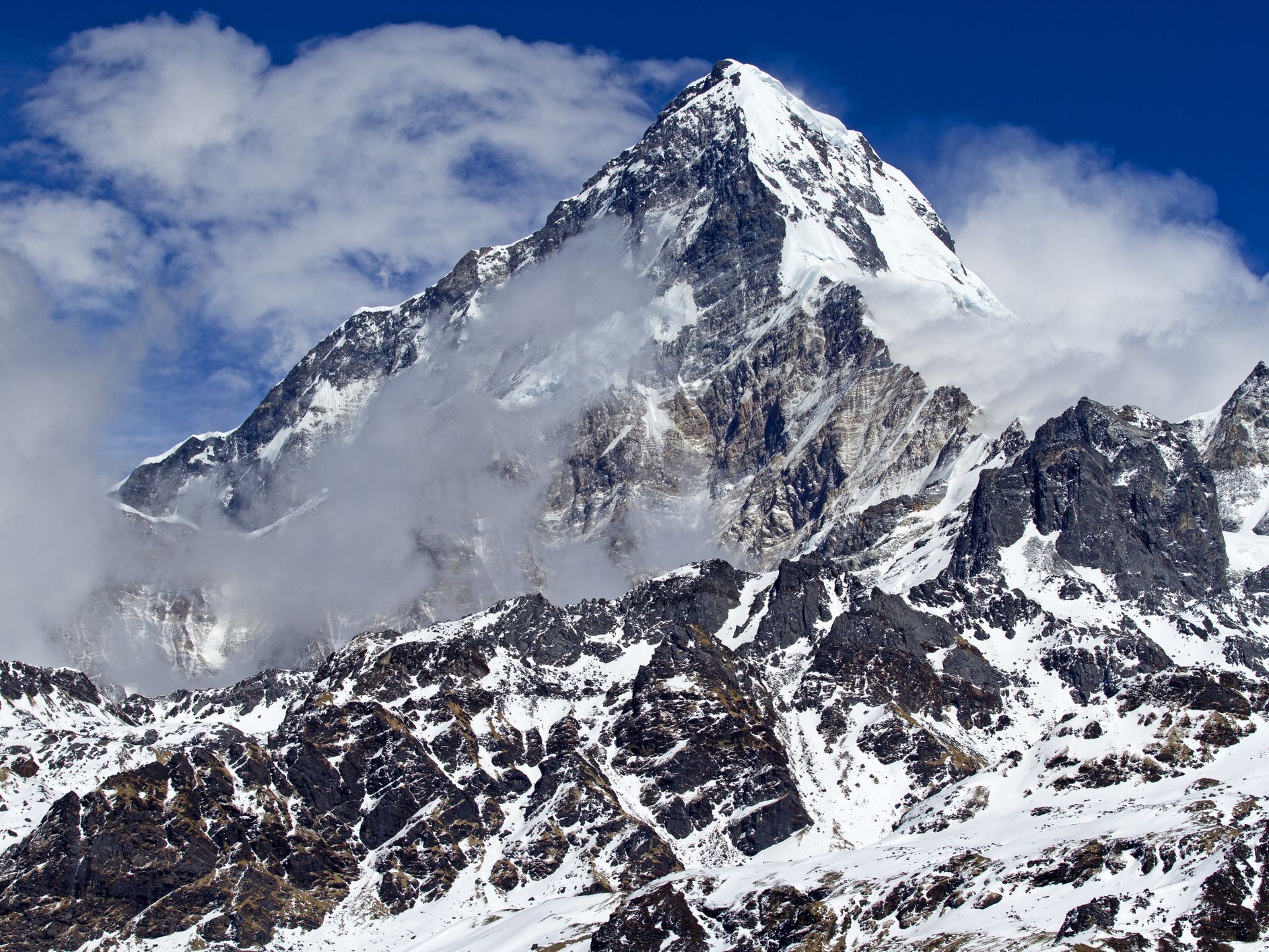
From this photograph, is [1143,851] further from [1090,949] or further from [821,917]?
[821,917]

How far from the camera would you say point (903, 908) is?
195 metres

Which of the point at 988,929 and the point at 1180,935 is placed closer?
the point at 1180,935

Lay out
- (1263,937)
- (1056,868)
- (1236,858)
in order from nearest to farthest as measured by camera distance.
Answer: (1263,937)
(1236,858)
(1056,868)

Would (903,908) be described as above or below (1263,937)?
above

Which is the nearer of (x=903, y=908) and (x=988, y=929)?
(x=988, y=929)

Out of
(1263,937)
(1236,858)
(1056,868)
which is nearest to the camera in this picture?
(1263,937)

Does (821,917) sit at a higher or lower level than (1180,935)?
higher

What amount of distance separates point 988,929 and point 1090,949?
18018 mm

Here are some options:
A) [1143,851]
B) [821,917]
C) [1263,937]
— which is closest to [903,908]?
[821,917]

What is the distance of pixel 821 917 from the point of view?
199m

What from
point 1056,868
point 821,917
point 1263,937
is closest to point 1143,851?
point 1056,868

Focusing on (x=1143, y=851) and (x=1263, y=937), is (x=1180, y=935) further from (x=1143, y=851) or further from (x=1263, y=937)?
(x=1143, y=851)

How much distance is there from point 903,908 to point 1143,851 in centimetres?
2656

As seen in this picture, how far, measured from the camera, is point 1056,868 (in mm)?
188000
